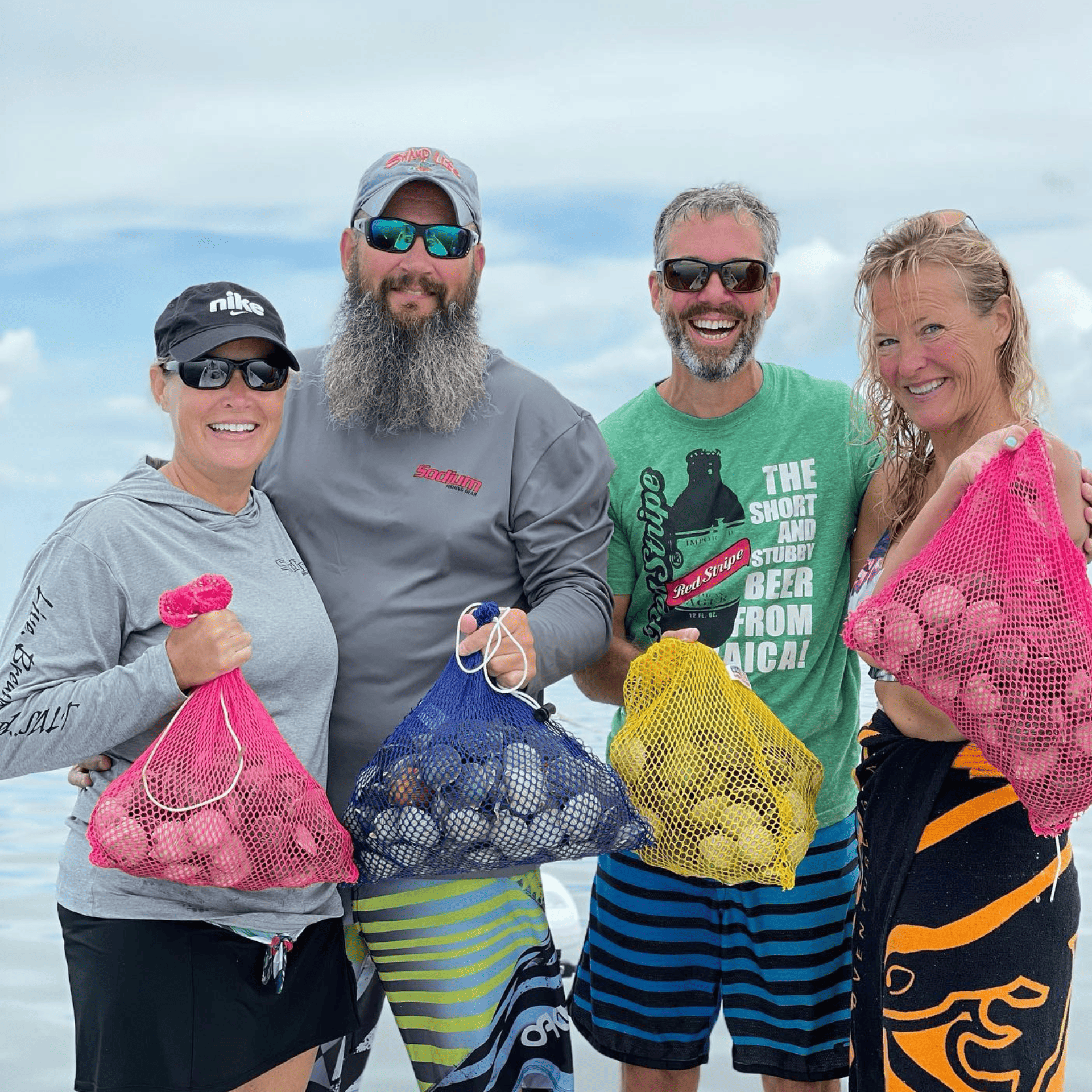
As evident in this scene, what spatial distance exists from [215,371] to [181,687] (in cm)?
73

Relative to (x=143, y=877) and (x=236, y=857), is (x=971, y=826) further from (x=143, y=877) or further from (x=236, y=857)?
(x=143, y=877)

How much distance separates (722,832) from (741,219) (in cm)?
179

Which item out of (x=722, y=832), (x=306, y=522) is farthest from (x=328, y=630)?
(x=722, y=832)

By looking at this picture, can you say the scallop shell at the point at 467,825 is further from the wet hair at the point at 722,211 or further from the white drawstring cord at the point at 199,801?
the wet hair at the point at 722,211

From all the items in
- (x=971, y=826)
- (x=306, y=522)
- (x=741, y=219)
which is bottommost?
(x=971, y=826)

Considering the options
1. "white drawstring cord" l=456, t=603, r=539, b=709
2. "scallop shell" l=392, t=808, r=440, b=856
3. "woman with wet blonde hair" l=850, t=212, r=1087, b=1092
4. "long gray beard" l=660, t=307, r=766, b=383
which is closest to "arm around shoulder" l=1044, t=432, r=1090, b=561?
"woman with wet blonde hair" l=850, t=212, r=1087, b=1092

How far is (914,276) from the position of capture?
2.81 meters

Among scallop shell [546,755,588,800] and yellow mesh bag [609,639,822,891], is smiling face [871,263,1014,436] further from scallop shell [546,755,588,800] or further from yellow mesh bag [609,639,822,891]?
scallop shell [546,755,588,800]

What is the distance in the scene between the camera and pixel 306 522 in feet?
10.1

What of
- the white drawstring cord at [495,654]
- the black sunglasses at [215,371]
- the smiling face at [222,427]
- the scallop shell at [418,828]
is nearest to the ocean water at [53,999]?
the white drawstring cord at [495,654]

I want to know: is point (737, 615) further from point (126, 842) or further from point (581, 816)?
point (126, 842)

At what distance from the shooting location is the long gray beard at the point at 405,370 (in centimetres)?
312

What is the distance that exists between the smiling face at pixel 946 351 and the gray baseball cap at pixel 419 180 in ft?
3.73

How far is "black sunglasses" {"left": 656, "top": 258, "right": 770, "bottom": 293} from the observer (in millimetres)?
3451
